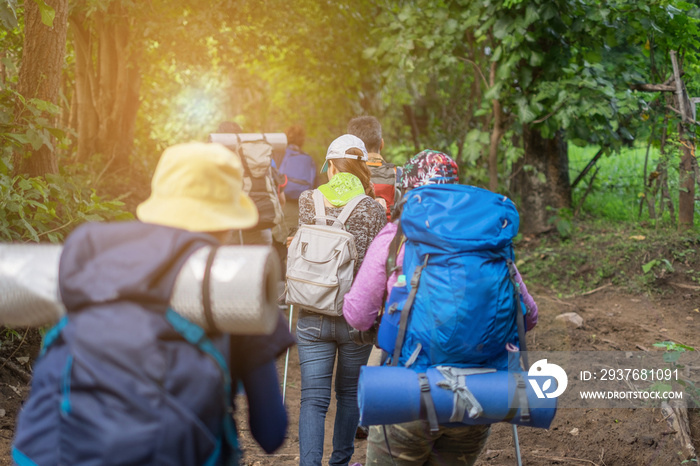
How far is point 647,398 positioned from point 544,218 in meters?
5.00

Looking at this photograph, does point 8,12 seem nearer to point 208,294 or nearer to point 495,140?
point 208,294

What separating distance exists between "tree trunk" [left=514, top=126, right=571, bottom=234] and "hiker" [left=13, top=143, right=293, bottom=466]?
8.13 metres

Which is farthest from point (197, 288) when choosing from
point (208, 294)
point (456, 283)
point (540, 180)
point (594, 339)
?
point (540, 180)

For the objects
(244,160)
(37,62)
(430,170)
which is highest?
(37,62)

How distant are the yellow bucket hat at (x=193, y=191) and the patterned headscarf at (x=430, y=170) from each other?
4.71 feet

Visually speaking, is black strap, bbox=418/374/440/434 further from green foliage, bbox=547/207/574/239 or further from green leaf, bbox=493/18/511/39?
green foliage, bbox=547/207/574/239

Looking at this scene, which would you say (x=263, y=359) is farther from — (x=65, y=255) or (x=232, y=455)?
(x=65, y=255)

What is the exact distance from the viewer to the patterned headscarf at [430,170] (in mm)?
2924

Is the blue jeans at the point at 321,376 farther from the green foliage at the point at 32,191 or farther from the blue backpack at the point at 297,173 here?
the blue backpack at the point at 297,173

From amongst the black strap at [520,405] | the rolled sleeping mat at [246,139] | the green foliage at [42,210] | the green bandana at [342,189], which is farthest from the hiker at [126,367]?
the rolled sleeping mat at [246,139]

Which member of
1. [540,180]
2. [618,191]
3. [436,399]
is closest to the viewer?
[436,399]

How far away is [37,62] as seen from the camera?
4.94m

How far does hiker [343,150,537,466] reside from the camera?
105 inches

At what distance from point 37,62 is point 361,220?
310 cm
